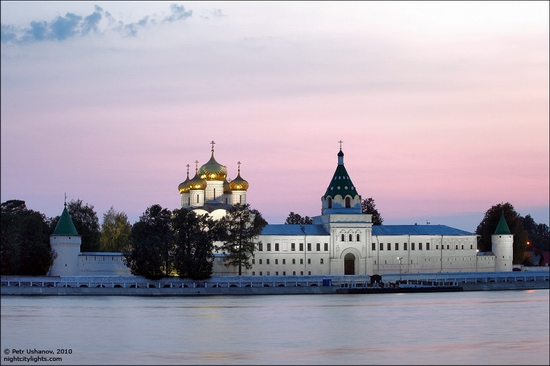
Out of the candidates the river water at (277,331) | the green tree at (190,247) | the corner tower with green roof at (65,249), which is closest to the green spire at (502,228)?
the river water at (277,331)

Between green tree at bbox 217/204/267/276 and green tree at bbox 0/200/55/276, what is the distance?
1134 cm

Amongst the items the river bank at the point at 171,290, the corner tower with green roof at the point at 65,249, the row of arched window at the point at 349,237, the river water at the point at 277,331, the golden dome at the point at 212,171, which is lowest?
the river water at the point at 277,331

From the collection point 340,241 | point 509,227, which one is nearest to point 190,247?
point 340,241

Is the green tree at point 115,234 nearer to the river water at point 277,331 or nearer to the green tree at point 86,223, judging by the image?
the green tree at point 86,223

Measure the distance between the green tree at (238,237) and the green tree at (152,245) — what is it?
527 cm

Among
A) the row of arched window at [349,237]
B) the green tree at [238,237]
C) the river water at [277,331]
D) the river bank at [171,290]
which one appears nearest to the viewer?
the river water at [277,331]

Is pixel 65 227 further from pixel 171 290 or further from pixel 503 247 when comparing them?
pixel 503 247

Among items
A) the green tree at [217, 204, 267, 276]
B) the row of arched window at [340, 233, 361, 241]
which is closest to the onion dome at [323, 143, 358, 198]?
the row of arched window at [340, 233, 361, 241]

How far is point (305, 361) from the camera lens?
32.2m

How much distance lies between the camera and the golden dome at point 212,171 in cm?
8194

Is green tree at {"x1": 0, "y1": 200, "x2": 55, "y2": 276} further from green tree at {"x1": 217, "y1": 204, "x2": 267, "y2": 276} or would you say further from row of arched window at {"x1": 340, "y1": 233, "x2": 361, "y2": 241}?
row of arched window at {"x1": 340, "y1": 233, "x2": 361, "y2": 241}

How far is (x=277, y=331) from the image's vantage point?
41.2m

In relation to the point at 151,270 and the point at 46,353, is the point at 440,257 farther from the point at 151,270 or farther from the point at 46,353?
the point at 46,353

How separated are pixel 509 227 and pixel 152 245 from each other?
3458 centimetres
